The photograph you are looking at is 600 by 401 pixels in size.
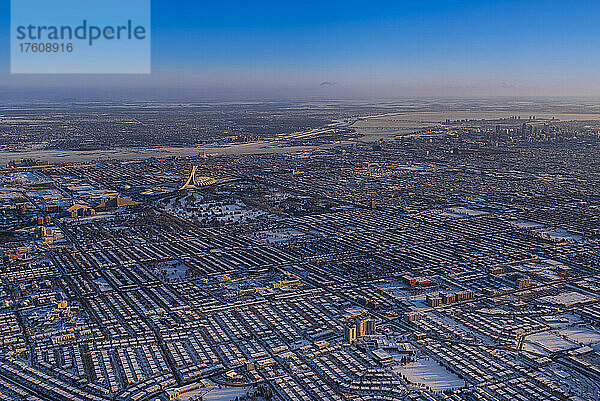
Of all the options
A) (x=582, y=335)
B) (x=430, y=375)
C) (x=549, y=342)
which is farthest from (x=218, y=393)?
(x=582, y=335)

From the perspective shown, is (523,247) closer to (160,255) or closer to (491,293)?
(491,293)

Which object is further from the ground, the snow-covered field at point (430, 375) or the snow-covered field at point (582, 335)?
the snow-covered field at point (582, 335)

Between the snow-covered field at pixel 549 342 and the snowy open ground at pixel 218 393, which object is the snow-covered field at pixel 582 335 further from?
the snowy open ground at pixel 218 393

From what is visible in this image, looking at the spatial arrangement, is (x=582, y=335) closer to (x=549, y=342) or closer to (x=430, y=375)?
(x=549, y=342)

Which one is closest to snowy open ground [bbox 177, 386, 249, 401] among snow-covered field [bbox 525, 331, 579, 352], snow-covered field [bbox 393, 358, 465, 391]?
snow-covered field [bbox 393, 358, 465, 391]

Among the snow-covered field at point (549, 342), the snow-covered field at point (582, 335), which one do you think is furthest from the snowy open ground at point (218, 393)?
the snow-covered field at point (582, 335)

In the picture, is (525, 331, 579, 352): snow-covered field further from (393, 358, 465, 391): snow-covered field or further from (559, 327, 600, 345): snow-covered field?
(393, 358, 465, 391): snow-covered field

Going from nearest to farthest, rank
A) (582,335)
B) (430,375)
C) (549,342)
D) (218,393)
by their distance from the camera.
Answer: (218,393) → (430,375) → (549,342) → (582,335)

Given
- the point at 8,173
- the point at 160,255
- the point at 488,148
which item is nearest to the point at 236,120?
the point at 488,148
